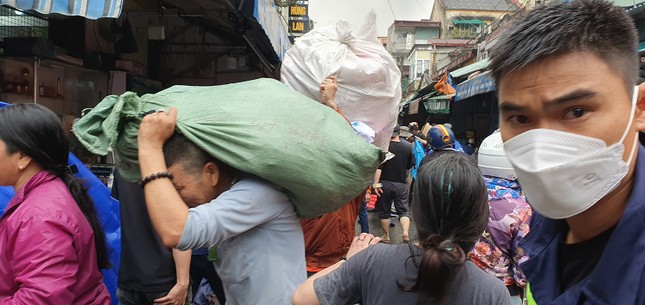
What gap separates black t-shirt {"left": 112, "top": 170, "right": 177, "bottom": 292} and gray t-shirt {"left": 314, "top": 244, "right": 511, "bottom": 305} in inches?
51.4

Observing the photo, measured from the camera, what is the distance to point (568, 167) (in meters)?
Result: 1.04

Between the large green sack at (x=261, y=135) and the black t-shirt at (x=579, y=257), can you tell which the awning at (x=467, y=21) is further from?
the black t-shirt at (x=579, y=257)

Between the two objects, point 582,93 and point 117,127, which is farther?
Answer: point 117,127

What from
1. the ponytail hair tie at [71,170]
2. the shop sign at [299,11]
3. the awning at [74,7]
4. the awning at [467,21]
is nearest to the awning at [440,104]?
the shop sign at [299,11]

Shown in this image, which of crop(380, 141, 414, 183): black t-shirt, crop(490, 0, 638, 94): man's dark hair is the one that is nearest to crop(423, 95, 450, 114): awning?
crop(380, 141, 414, 183): black t-shirt

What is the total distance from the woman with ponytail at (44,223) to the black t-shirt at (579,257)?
5.43ft

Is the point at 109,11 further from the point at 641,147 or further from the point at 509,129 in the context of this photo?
the point at 641,147

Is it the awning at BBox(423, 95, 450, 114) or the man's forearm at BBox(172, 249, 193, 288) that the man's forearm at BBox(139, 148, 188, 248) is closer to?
the man's forearm at BBox(172, 249, 193, 288)

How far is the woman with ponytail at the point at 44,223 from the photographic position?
159cm

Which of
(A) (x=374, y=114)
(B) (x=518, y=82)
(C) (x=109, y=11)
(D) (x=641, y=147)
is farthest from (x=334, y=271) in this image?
(C) (x=109, y=11)

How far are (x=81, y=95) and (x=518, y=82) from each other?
18.2 feet

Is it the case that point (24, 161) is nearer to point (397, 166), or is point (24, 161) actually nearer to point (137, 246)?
point (137, 246)

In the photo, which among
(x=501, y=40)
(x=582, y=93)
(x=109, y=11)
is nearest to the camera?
(x=582, y=93)

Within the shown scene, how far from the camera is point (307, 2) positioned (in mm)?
13531
